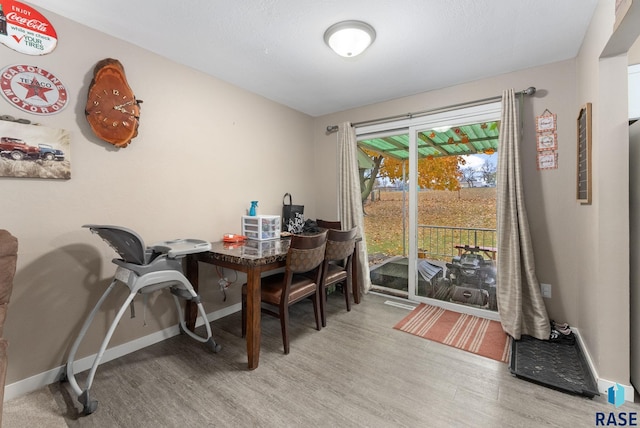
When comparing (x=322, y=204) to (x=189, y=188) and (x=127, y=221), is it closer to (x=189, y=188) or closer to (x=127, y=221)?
(x=189, y=188)

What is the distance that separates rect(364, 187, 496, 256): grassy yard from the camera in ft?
9.56

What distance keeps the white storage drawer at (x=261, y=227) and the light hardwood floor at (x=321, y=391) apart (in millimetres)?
974

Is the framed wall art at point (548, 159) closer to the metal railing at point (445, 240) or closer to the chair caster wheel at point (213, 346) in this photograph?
the metal railing at point (445, 240)

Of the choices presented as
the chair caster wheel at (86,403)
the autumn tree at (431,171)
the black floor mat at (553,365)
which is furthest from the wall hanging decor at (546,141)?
the chair caster wheel at (86,403)

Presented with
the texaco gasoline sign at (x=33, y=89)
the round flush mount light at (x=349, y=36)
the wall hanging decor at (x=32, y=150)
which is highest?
the round flush mount light at (x=349, y=36)

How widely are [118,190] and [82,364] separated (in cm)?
126

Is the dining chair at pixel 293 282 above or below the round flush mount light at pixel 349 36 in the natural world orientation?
below

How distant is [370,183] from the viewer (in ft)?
12.2

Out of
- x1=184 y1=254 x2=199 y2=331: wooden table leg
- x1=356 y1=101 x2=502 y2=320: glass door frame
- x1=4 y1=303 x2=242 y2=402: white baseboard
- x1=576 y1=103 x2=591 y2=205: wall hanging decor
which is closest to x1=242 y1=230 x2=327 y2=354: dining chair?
x1=184 y1=254 x2=199 y2=331: wooden table leg

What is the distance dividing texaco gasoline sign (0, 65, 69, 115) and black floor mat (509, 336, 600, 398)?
11.8 feet

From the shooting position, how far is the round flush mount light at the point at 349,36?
1908 millimetres

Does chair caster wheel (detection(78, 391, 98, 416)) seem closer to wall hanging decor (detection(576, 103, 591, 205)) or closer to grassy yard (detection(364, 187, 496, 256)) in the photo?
grassy yard (detection(364, 187, 496, 256))

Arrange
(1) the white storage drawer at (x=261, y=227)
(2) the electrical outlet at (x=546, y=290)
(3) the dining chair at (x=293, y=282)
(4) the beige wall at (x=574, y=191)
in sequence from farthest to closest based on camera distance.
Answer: (1) the white storage drawer at (x=261, y=227) → (2) the electrical outlet at (x=546, y=290) → (3) the dining chair at (x=293, y=282) → (4) the beige wall at (x=574, y=191)

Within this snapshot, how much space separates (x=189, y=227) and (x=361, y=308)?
2.01 m
